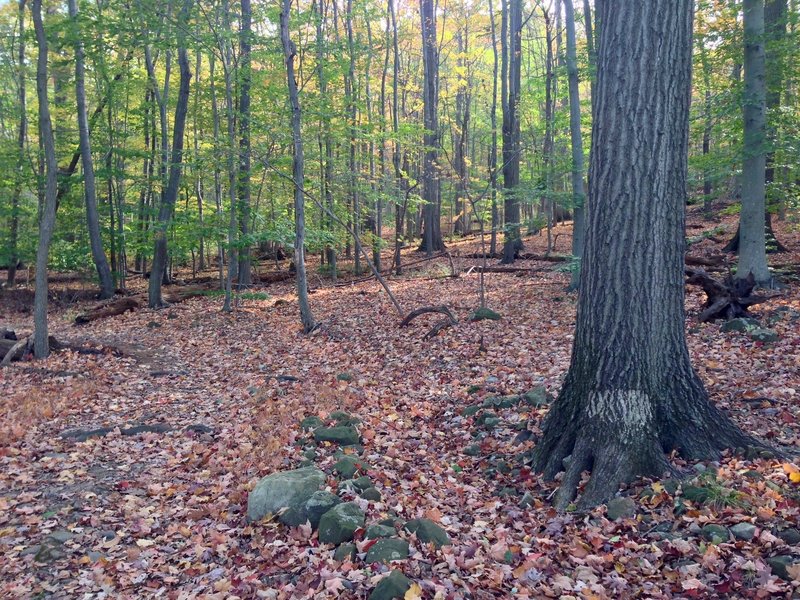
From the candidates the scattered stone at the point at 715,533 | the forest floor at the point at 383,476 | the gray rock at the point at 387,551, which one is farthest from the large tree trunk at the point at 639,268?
the gray rock at the point at 387,551

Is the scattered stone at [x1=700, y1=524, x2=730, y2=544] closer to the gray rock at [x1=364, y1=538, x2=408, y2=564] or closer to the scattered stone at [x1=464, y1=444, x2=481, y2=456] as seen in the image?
the gray rock at [x1=364, y1=538, x2=408, y2=564]

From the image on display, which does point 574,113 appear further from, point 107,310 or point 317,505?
point 107,310

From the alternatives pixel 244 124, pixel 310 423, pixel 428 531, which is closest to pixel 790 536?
pixel 428 531

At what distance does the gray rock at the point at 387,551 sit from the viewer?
160 inches

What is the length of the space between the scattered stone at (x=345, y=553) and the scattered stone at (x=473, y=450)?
2072mm

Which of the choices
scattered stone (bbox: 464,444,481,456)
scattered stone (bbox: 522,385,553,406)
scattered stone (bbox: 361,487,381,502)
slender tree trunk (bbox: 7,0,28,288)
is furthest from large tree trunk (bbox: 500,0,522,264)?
slender tree trunk (bbox: 7,0,28,288)

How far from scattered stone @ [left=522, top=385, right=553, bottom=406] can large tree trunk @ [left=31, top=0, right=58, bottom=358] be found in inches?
373

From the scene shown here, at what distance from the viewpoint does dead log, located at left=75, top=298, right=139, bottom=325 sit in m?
16.5

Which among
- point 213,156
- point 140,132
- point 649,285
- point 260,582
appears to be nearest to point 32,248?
point 140,132

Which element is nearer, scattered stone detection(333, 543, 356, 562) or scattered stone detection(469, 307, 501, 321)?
scattered stone detection(333, 543, 356, 562)

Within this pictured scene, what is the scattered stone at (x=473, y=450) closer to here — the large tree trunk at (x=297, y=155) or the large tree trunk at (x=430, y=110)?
the large tree trunk at (x=297, y=155)

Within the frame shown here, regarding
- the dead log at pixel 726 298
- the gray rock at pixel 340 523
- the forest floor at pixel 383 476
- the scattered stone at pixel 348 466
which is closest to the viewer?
the forest floor at pixel 383 476

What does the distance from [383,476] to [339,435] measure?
119 cm

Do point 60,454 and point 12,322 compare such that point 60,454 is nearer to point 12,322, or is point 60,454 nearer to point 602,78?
point 602,78
